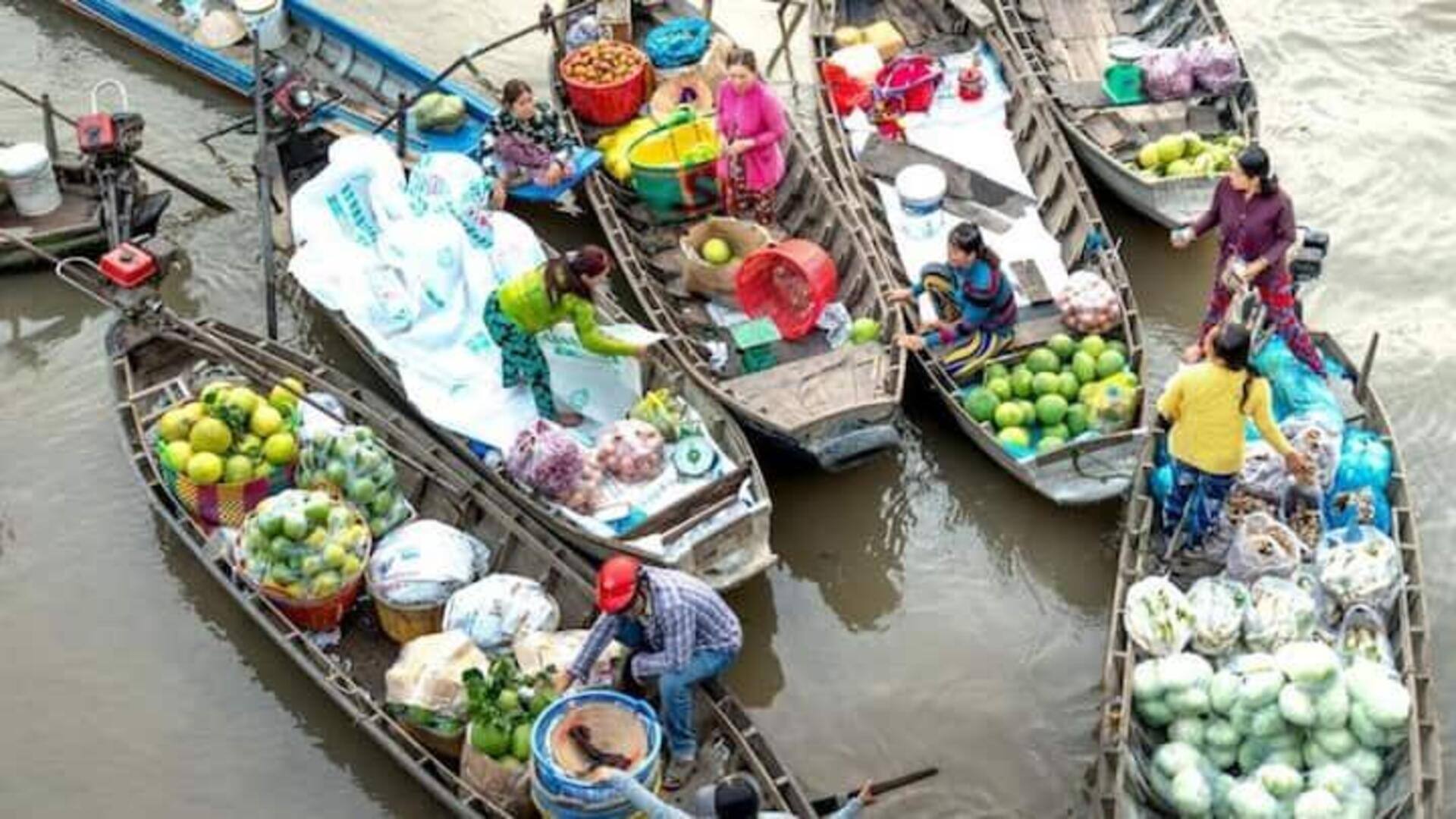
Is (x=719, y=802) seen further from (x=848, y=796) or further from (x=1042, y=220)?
(x=1042, y=220)

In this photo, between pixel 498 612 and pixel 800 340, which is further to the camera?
pixel 800 340

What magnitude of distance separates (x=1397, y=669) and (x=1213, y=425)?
5.04 ft

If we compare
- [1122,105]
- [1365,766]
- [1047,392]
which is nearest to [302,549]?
[1047,392]

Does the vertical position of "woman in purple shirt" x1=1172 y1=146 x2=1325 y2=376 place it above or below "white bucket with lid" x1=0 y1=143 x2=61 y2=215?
above

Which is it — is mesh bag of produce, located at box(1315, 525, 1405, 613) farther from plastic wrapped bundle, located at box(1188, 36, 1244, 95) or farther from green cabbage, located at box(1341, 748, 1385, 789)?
plastic wrapped bundle, located at box(1188, 36, 1244, 95)

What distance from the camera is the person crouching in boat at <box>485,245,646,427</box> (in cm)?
955

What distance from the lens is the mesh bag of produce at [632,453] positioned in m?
9.70

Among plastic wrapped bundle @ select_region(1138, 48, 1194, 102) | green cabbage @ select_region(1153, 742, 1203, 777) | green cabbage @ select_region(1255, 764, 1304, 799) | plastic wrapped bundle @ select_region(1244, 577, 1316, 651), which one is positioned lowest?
green cabbage @ select_region(1153, 742, 1203, 777)

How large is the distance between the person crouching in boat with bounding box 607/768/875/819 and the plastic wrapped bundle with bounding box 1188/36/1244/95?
7152 millimetres

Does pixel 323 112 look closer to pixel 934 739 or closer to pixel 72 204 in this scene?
pixel 72 204

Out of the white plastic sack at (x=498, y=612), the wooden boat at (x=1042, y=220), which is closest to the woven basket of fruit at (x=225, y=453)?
the white plastic sack at (x=498, y=612)

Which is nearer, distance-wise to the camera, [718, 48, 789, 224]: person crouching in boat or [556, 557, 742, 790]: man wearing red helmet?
[556, 557, 742, 790]: man wearing red helmet

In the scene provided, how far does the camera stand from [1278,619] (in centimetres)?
841

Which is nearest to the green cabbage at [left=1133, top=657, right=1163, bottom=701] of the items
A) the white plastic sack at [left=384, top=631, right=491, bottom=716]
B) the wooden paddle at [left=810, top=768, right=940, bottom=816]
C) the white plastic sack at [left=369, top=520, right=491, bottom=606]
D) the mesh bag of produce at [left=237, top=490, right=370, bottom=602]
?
the wooden paddle at [left=810, top=768, right=940, bottom=816]
